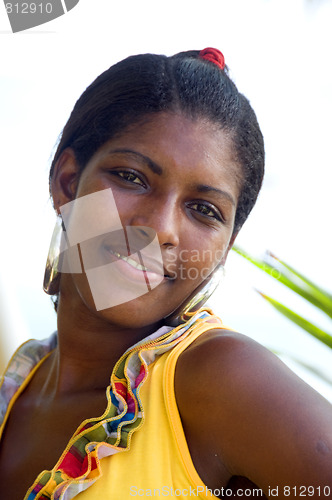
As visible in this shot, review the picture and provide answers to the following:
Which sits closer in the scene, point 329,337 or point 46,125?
point 329,337

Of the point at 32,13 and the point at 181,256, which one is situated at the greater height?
the point at 32,13

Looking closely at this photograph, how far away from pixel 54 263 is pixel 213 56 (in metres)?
0.64

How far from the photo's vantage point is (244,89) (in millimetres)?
1914

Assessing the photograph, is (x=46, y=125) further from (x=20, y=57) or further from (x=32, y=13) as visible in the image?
(x=32, y=13)

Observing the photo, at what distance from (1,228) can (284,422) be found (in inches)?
74.8

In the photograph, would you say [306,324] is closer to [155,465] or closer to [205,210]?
[205,210]

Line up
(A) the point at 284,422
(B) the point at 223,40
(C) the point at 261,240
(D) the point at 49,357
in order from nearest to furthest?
1. (A) the point at 284,422
2. (D) the point at 49,357
3. (C) the point at 261,240
4. (B) the point at 223,40

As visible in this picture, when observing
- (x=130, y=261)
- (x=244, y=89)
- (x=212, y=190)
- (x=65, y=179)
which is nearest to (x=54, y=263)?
(x=65, y=179)

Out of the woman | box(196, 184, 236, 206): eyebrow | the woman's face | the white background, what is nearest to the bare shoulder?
the woman

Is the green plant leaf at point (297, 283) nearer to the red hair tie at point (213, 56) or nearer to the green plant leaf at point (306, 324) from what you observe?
the green plant leaf at point (306, 324)

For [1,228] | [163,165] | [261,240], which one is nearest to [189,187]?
[163,165]

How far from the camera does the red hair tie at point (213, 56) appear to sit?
117 cm

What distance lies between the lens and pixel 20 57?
233 cm

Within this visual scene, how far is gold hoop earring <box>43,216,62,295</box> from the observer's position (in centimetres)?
125
